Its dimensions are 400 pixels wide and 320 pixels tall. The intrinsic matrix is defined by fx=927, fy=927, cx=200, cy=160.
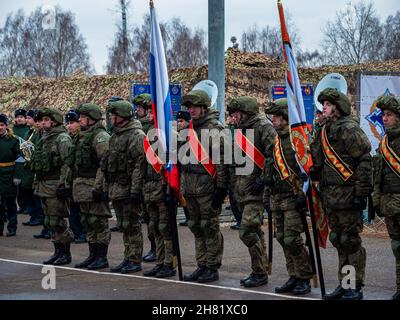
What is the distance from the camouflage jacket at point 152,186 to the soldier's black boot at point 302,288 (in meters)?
2.21

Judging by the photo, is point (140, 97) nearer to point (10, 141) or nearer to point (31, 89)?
point (10, 141)

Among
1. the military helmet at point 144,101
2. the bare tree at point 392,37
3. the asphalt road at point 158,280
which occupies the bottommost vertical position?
the asphalt road at point 158,280

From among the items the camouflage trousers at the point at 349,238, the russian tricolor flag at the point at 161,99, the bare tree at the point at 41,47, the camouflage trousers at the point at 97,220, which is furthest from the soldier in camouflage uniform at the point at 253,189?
the bare tree at the point at 41,47

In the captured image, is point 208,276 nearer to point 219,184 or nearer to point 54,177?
point 219,184

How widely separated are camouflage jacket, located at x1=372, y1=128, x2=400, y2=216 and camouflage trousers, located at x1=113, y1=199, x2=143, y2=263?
344 cm

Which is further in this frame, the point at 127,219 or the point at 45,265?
the point at 45,265

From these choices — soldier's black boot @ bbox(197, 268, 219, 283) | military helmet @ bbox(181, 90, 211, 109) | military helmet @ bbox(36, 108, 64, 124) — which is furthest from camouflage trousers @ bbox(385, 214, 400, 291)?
military helmet @ bbox(36, 108, 64, 124)

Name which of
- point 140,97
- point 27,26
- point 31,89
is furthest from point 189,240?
point 27,26

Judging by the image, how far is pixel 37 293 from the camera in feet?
33.6

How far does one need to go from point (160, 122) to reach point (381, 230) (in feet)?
19.0

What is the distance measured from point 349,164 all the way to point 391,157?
1.45 feet

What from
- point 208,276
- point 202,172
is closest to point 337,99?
point 202,172

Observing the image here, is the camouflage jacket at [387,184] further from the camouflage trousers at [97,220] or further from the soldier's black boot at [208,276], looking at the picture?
the camouflage trousers at [97,220]

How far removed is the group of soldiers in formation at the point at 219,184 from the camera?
30.3 ft
